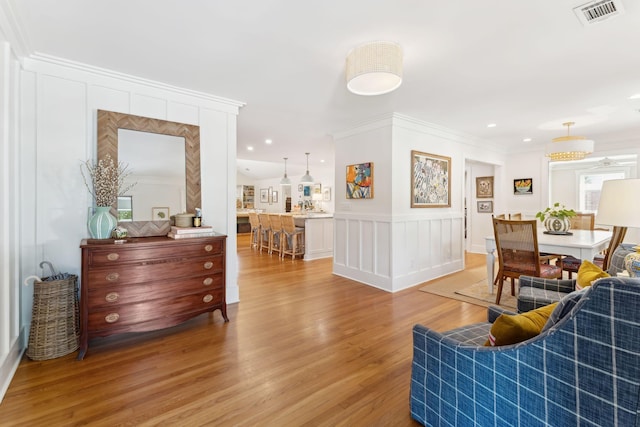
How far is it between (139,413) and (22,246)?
1788 millimetres

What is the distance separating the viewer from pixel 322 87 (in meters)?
3.02

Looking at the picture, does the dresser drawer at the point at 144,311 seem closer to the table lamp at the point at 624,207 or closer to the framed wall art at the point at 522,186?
the table lamp at the point at 624,207

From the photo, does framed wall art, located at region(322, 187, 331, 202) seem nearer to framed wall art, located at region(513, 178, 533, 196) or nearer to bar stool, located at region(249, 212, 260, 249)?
bar stool, located at region(249, 212, 260, 249)

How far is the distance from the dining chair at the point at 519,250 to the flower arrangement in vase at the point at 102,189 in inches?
156

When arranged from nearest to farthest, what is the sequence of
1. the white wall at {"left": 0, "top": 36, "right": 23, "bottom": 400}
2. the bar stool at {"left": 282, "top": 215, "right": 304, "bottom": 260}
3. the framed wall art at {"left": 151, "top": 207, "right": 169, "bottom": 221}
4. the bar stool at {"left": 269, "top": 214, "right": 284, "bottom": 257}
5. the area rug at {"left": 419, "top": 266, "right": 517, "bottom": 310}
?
1. the white wall at {"left": 0, "top": 36, "right": 23, "bottom": 400}
2. the framed wall art at {"left": 151, "top": 207, "right": 169, "bottom": 221}
3. the area rug at {"left": 419, "top": 266, "right": 517, "bottom": 310}
4. the bar stool at {"left": 282, "top": 215, "right": 304, "bottom": 260}
5. the bar stool at {"left": 269, "top": 214, "right": 284, "bottom": 257}

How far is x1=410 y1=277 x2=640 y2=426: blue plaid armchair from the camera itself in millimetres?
899

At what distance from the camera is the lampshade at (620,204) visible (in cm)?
164

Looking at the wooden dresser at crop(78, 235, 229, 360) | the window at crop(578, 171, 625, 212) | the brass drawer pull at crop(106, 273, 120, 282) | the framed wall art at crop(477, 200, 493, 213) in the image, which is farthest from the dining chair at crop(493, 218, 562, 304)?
the window at crop(578, 171, 625, 212)

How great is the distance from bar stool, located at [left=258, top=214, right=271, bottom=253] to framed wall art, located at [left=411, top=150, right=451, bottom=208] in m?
3.84

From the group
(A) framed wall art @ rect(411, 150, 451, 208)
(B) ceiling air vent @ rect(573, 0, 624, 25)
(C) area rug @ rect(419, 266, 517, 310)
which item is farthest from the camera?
(A) framed wall art @ rect(411, 150, 451, 208)

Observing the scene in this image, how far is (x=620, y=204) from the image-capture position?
1.70 meters

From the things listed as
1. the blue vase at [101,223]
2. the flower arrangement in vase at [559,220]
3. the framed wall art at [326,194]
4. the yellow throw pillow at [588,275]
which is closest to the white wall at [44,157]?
the blue vase at [101,223]

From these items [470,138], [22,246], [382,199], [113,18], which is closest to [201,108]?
[113,18]

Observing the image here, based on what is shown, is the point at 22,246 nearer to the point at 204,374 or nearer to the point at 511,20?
the point at 204,374
